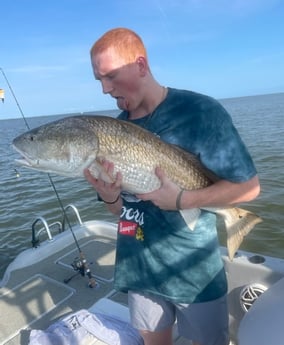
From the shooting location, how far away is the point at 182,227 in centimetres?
223

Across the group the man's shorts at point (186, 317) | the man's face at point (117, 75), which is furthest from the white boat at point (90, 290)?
the man's face at point (117, 75)

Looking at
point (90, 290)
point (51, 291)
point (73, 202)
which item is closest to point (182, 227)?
point (90, 290)

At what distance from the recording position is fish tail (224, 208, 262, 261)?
239 centimetres

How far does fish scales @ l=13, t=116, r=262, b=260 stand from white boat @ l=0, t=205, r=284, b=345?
0.68m

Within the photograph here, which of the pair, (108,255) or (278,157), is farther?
(278,157)

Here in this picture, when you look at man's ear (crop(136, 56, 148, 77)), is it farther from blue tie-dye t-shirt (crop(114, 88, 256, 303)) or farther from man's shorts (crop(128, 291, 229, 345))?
man's shorts (crop(128, 291, 229, 345))

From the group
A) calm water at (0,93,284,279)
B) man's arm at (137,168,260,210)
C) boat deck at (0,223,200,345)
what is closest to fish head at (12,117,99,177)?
man's arm at (137,168,260,210)

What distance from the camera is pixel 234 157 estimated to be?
6.50 feet

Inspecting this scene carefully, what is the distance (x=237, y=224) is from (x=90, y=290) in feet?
8.78

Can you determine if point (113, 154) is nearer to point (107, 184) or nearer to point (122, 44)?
point (107, 184)

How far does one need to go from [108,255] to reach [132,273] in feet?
9.20

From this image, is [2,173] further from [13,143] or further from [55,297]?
[13,143]

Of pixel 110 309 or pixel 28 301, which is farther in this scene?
pixel 28 301

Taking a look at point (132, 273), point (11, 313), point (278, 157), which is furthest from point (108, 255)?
point (278, 157)
